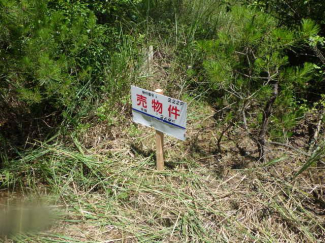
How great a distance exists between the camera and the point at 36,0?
2.24 m

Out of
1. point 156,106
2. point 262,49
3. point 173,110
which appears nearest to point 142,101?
point 156,106

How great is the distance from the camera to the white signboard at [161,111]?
6.82ft

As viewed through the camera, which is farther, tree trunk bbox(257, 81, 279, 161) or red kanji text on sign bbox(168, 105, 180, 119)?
tree trunk bbox(257, 81, 279, 161)

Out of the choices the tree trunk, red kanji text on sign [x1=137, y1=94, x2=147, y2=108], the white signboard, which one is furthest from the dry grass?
red kanji text on sign [x1=137, y1=94, x2=147, y2=108]

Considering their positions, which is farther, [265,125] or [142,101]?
[265,125]

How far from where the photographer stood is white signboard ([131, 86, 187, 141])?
2080mm

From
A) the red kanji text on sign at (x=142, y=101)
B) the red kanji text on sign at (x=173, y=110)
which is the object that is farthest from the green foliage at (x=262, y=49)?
the red kanji text on sign at (x=142, y=101)

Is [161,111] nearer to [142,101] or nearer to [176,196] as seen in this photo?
[142,101]

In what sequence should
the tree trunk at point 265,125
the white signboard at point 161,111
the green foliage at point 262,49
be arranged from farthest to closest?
1. the tree trunk at point 265,125
2. the white signboard at point 161,111
3. the green foliage at point 262,49

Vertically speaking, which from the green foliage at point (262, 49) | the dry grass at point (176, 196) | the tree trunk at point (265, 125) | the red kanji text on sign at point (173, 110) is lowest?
the dry grass at point (176, 196)

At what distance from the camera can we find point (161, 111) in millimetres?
2176

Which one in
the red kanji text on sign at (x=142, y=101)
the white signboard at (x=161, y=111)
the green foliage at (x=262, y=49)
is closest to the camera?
the green foliage at (x=262, y=49)

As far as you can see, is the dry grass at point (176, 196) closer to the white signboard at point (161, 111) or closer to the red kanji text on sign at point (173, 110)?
the white signboard at point (161, 111)

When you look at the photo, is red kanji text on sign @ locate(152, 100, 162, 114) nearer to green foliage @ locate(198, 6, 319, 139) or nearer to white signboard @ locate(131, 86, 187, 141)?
→ white signboard @ locate(131, 86, 187, 141)
